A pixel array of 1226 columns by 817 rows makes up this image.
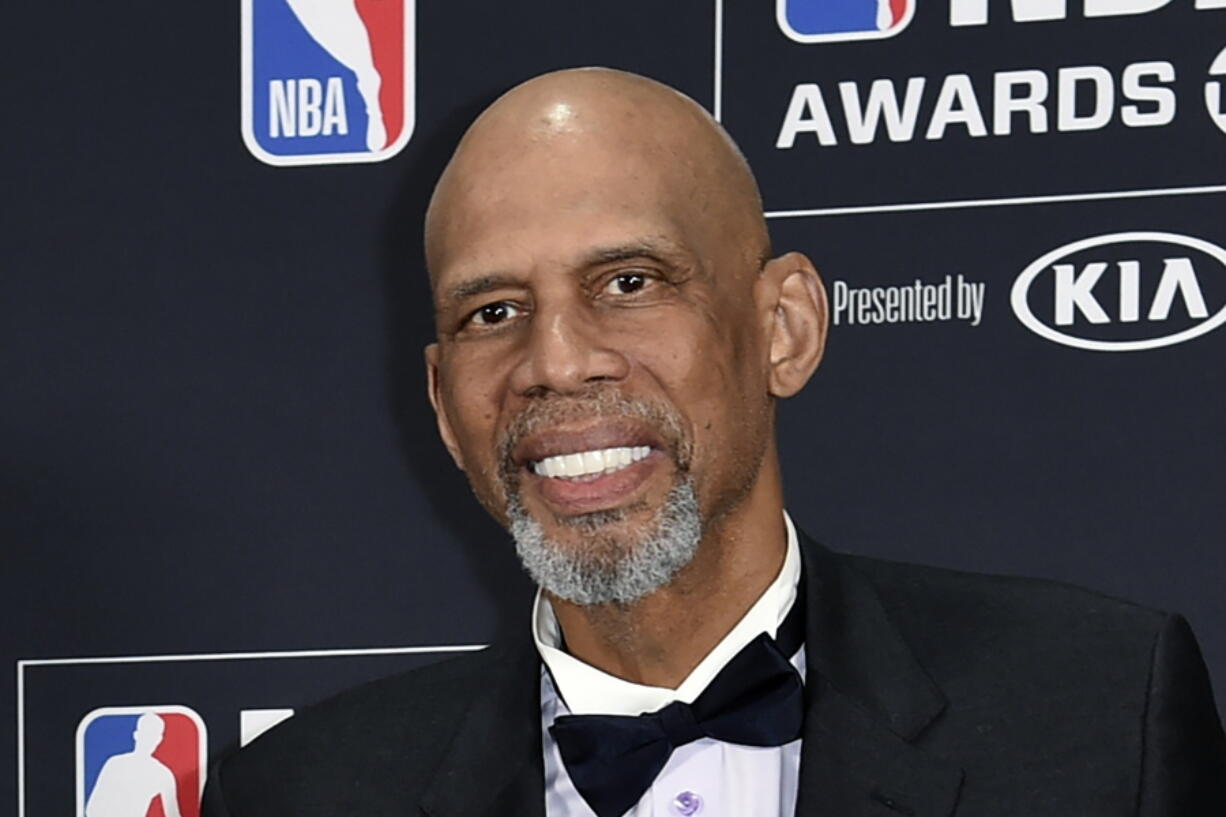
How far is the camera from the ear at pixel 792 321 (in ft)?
7.87

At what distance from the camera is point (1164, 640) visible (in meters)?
2.20

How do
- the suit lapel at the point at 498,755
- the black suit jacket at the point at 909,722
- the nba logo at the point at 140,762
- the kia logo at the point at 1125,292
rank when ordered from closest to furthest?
the black suit jacket at the point at 909,722 → the suit lapel at the point at 498,755 → the kia logo at the point at 1125,292 → the nba logo at the point at 140,762

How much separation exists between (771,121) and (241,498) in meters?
0.85

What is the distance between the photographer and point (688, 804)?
2295 mm

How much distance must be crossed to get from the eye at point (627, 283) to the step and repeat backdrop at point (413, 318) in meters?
0.68

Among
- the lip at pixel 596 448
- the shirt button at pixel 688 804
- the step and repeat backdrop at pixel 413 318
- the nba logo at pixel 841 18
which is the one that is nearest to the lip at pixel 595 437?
the lip at pixel 596 448

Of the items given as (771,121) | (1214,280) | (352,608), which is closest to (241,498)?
(352,608)

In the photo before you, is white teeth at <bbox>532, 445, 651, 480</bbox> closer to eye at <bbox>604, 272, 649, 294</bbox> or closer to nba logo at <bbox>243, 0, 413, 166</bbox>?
eye at <bbox>604, 272, 649, 294</bbox>

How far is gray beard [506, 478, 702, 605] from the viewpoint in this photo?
2.24m

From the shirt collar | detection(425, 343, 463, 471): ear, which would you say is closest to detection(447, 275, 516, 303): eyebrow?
detection(425, 343, 463, 471): ear

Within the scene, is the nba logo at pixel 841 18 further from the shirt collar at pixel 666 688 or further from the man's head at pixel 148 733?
the man's head at pixel 148 733

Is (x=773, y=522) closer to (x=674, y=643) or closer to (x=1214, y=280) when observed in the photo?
(x=674, y=643)

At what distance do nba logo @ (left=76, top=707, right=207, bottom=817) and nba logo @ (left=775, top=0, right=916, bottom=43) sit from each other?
1.17 meters

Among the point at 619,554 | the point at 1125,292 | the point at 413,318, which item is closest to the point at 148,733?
the point at 413,318
